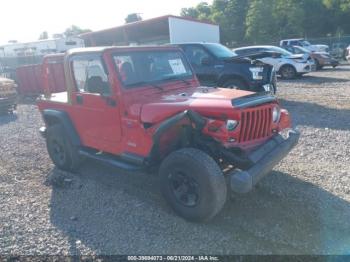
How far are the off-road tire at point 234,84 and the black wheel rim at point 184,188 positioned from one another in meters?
5.92

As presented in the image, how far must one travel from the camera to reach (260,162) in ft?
12.0

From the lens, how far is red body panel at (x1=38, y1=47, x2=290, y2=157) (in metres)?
3.68

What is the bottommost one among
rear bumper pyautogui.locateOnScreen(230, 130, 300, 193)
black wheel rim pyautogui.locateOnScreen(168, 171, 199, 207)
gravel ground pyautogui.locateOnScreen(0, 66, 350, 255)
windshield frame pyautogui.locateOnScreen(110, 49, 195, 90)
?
gravel ground pyautogui.locateOnScreen(0, 66, 350, 255)

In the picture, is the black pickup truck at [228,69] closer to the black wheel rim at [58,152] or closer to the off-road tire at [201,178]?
the black wheel rim at [58,152]

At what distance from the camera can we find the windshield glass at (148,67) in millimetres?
4484

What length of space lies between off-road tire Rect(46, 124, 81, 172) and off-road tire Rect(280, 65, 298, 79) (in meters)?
12.8

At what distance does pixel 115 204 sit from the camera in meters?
4.46

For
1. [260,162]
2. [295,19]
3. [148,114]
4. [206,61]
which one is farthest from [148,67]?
[295,19]

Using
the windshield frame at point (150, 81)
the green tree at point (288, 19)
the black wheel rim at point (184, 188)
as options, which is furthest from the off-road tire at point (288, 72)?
the green tree at point (288, 19)

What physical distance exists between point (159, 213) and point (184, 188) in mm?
538

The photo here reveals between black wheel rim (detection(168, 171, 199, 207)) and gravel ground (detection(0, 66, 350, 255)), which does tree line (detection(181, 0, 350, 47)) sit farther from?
black wheel rim (detection(168, 171, 199, 207))

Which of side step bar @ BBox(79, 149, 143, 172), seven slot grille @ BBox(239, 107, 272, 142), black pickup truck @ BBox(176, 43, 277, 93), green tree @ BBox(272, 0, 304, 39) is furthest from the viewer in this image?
green tree @ BBox(272, 0, 304, 39)

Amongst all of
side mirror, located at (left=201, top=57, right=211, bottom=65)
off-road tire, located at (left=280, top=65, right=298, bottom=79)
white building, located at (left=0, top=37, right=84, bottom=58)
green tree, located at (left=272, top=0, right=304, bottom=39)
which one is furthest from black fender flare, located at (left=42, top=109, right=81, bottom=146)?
green tree, located at (left=272, top=0, right=304, bottom=39)

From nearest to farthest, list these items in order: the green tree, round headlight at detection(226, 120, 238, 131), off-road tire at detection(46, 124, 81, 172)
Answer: round headlight at detection(226, 120, 238, 131), off-road tire at detection(46, 124, 81, 172), the green tree
